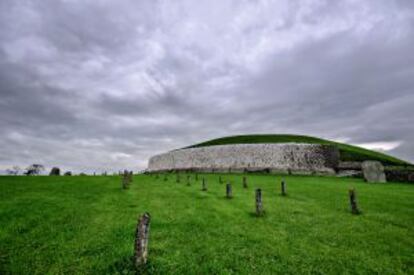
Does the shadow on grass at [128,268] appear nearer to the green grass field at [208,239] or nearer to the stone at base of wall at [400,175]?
the green grass field at [208,239]

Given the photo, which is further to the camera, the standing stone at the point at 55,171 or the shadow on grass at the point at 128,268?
the standing stone at the point at 55,171

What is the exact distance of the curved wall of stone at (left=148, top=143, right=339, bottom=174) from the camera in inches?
1751

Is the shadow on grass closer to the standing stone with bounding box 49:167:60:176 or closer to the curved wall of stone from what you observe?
the curved wall of stone

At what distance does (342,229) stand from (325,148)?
140ft

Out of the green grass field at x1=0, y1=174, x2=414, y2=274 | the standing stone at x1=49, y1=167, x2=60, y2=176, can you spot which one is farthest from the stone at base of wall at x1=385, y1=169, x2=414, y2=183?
the standing stone at x1=49, y1=167, x2=60, y2=176

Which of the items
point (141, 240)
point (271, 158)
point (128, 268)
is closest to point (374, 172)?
point (271, 158)

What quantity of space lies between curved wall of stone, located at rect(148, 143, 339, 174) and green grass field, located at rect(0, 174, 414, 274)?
32.2 metres

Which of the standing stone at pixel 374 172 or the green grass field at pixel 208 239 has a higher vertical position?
the standing stone at pixel 374 172

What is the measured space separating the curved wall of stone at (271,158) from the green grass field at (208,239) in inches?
1269

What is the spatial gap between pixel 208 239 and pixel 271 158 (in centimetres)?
4138

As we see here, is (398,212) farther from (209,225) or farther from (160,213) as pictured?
(160,213)

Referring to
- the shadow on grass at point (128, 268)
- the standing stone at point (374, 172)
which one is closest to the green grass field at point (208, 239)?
the shadow on grass at point (128, 268)

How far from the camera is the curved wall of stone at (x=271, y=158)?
44.5 m

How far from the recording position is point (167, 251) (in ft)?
20.3
